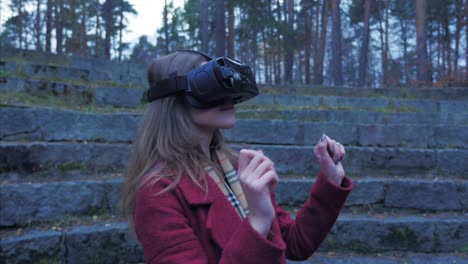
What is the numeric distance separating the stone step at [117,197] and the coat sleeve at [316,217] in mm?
1565

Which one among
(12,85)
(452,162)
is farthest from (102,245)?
(452,162)

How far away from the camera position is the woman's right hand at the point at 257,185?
1.01 m

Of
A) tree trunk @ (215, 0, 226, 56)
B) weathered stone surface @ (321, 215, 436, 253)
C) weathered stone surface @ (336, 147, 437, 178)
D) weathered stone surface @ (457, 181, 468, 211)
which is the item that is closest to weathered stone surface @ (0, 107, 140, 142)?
weathered stone surface @ (321, 215, 436, 253)

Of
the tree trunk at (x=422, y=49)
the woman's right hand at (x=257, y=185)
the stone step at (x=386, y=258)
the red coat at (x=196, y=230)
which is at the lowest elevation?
the stone step at (x=386, y=258)

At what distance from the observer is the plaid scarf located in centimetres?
130

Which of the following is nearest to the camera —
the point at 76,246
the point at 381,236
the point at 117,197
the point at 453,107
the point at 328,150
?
the point at 328,150

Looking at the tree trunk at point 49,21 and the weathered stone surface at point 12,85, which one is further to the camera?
the tree trunk at point 49,21

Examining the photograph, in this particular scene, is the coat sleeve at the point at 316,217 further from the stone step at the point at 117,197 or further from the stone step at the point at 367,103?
the stone step at the point at 367,103

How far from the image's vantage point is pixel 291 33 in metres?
16.7

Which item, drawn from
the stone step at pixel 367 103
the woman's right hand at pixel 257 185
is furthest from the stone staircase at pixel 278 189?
the stone step at pixel 367 103

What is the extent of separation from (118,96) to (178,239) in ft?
17.3

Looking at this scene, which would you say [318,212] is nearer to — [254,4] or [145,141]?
[145,141]

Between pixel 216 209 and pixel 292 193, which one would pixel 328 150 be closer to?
pixel 216 209

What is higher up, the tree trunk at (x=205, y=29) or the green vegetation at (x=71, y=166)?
the tree trunk at (x=205, y=29)
